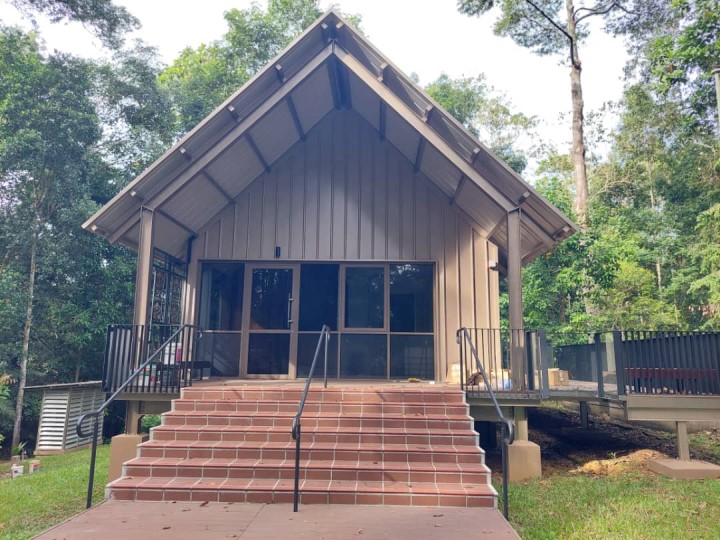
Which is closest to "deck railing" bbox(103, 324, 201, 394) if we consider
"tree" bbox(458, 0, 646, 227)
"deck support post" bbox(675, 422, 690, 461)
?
"deck support post" bbox(675, 422, 690, 461)

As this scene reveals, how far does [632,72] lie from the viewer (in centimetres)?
1964

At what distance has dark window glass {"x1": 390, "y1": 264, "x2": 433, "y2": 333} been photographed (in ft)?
27.5

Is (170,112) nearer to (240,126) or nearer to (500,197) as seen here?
(240,126)

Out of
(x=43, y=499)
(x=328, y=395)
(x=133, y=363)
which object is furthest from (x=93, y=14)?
(x=328, y=395)

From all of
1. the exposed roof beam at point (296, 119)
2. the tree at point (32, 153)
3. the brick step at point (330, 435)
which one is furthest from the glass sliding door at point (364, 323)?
the tree at point (32, 153)

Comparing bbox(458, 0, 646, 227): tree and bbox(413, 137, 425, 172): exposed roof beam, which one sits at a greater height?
bbox(458, 0, 646, 227): tree

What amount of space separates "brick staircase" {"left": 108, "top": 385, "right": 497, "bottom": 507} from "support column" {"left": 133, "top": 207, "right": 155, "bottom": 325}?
4.45 ft

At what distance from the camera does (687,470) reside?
5715 mm

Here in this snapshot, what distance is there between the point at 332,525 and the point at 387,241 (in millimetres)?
5391

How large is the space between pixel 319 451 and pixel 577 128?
1449 centimetres

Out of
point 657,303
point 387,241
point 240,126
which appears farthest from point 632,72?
point 240,126

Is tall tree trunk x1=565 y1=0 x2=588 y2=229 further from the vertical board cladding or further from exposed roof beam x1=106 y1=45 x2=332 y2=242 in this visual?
exposed roof beam x1=106 y1=45 x2=332 y2=242

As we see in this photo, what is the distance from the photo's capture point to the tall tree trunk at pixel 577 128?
14.8 metres

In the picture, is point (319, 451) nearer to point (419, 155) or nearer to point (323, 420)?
point (323, 420)
